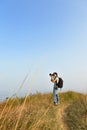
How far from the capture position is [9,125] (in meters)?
4.78

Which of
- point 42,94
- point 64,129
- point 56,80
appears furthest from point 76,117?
point 42,94

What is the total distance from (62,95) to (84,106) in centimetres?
632

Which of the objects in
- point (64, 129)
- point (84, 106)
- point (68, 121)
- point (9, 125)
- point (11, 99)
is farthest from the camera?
point (84, 106)

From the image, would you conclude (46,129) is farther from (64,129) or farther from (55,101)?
(55,101)

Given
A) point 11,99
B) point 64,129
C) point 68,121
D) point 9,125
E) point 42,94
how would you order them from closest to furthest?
1. point 11,99
2. point 9,125
3. point 64,129
4. point 68,121
5. point 42,94

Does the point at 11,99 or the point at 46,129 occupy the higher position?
the point at 11,99

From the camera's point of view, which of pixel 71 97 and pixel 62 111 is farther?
pixel 71 97

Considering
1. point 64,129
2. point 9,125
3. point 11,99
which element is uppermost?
point 11,99

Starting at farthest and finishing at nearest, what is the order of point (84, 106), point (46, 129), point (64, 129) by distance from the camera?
1. point (84, 106)
2. point (64, 129)
3. point (46, 129)

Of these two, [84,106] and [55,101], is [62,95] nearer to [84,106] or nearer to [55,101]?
[55,101]

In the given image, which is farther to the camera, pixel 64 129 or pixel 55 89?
pixel 55 89

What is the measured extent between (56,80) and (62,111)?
1.62 m

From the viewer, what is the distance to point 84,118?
1206cm

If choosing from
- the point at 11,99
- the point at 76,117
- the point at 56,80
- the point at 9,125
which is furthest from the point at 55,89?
the point at 11,99
